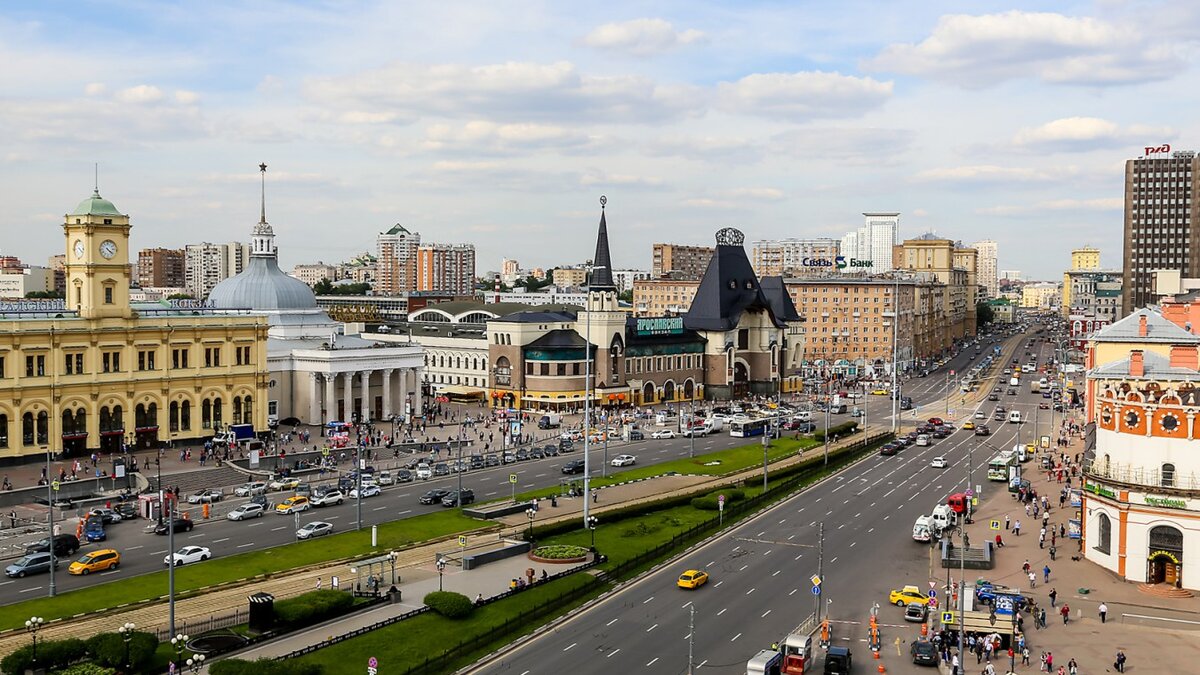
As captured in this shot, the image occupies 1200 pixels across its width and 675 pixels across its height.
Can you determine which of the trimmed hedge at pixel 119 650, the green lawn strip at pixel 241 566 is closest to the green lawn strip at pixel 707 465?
the green lawn strip at pixel 241 566

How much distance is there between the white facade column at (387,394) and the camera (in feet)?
379

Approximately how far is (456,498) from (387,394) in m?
45.1

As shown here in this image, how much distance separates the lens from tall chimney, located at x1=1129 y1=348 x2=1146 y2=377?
2377 inches

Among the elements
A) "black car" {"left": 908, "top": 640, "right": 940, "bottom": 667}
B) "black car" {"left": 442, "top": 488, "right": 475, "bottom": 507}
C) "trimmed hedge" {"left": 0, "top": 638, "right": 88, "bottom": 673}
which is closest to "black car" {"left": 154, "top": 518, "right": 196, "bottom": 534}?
"black car" {"left": 442, "top": 488, "right": 475, "bottom": 507}

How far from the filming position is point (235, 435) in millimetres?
96812

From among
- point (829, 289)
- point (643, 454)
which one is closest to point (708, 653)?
point (643, 454)

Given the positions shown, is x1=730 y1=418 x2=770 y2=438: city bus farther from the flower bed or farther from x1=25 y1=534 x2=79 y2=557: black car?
x1=25 y1=534 x2=79 y2=557: black car

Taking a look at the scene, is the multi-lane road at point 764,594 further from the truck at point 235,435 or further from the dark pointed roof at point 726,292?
the dark pointed roof at point 726,292

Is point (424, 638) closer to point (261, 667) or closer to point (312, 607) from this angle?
point (312, 607)

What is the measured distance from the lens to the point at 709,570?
196ft

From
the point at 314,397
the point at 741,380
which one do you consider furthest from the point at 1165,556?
the point at 741,380

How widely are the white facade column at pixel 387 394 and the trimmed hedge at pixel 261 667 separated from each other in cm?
7460

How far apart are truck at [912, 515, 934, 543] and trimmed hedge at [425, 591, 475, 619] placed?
30175 mm

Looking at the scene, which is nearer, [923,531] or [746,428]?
[923,531]
